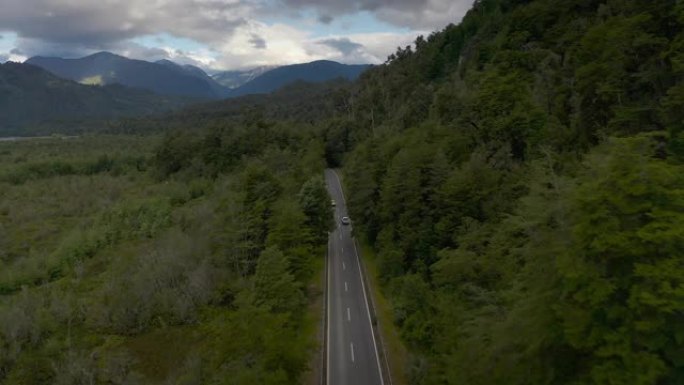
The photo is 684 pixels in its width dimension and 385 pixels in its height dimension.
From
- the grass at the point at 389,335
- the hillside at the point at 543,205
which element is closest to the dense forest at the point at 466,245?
the hillside at the point at 543,205

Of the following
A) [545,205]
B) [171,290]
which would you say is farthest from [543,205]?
[171,290]

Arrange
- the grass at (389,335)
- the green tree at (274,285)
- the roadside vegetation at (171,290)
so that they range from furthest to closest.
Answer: the green tree at (274,285), the grass at (389,335), the roadside vegetation at (171,290)

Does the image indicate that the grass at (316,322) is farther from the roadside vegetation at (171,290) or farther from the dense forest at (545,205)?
the dense forest at (545,205)

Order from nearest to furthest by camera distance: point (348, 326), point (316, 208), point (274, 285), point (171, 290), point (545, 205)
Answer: point (545, 205) → point (274, 285) → point (348, 326) → point (171, 290) → point (316, 208)

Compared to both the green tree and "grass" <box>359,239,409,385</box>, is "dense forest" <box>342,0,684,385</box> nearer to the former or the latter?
"grass" <box>359,239,409,385</box>

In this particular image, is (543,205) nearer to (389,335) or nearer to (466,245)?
(466,245)
